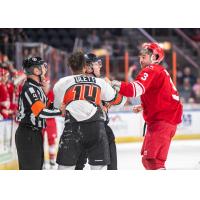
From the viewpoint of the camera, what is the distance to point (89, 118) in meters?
4.30

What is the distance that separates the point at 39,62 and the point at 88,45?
21.7ft

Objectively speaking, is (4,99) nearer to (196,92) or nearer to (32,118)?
(32,118)

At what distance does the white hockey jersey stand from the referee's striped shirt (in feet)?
0.45

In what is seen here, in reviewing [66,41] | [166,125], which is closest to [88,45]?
[66,41]

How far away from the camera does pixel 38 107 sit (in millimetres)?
4418

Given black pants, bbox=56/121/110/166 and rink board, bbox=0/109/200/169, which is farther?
rink board, bbox=0/109/200/169

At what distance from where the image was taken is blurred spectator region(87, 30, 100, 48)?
1113cm

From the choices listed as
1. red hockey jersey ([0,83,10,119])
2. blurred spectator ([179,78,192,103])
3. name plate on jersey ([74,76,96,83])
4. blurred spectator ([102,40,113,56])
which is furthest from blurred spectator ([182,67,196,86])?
name plate on jersey ([74,76,96,83])

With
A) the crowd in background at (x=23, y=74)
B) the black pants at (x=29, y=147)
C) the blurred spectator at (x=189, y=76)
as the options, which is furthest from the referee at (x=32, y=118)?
the blurred spectator at (x=189, y=76)

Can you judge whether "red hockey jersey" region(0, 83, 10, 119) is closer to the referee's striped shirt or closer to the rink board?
the rink board

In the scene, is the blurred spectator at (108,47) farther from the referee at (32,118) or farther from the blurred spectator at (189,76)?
the referee at (32,118)

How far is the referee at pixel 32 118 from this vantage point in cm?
443

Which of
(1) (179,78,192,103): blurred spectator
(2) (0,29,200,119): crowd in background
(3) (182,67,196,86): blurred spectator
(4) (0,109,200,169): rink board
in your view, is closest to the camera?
(2) (0,29,200,119): crowd in background
